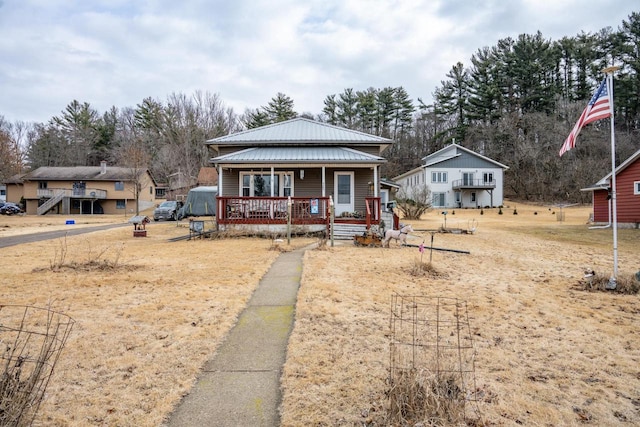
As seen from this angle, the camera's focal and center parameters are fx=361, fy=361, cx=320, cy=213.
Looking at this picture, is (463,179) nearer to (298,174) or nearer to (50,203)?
(298,174)

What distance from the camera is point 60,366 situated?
3566 mm

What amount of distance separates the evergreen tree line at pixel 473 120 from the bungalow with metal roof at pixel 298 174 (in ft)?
89.5

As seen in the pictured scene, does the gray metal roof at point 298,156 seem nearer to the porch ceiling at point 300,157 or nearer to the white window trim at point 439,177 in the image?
the porch ceiling at point 300,157

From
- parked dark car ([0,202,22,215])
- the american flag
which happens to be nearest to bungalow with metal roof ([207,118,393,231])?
the american flag

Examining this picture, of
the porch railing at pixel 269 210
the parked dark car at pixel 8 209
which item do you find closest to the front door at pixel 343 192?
the porch railing at pixel 269 210

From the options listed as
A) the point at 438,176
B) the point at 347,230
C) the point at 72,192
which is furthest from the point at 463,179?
the point at 72,192

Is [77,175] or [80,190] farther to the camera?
[77,175]

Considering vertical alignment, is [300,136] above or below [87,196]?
above

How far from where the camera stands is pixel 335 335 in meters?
Result: 4.48

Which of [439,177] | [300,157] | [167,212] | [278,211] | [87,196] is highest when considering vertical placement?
[439,177]

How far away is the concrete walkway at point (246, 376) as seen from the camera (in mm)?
2777

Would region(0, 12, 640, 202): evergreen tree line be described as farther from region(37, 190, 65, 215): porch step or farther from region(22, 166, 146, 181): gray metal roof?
region(37, 190, 65, 215): porch step

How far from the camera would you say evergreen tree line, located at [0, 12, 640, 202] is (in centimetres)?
4638

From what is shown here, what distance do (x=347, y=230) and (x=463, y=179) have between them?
36.6 metres
